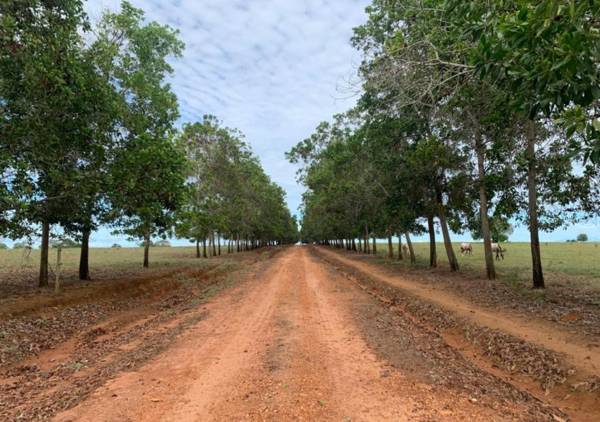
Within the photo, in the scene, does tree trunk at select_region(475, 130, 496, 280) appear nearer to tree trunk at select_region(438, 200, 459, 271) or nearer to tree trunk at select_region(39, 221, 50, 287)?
tree trunk at select_region(438, 200, 459, 271)

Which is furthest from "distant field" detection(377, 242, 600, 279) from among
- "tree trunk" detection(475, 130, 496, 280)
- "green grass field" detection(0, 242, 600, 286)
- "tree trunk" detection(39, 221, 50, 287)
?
"tree trunk" detection(39, 221, 50, 287)

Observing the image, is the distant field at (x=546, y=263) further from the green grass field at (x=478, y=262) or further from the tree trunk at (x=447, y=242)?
the tree trunk at (x=447, y=242)

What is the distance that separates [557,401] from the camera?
5.87m

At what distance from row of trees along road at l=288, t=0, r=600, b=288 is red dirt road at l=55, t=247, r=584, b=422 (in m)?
3.67

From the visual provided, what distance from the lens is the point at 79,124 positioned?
1346 cm

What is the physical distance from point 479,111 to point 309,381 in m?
13.7

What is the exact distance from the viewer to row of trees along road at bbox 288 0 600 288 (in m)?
4.48

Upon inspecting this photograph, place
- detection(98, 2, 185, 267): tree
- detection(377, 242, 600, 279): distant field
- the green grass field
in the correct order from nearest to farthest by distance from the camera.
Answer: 1. detection(98, 2, 185, 267): tree
2. detection(377, 242, 600, 279): distant field
3. the green grass field

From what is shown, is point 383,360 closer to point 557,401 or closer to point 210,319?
point 557,401

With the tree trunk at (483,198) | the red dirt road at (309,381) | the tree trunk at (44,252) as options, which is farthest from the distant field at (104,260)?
the tree trunk at (483,198)

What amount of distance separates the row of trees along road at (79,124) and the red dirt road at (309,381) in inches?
262

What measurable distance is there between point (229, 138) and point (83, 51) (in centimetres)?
2916

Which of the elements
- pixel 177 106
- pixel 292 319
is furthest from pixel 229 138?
pixel 292 319

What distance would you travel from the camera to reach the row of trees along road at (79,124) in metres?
11.0
